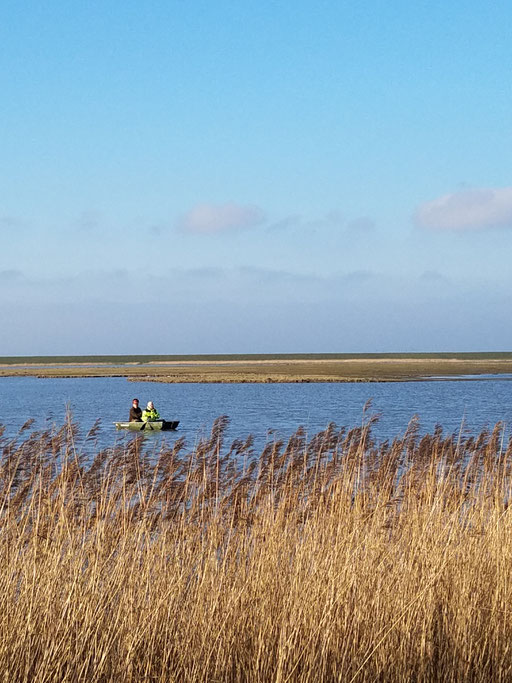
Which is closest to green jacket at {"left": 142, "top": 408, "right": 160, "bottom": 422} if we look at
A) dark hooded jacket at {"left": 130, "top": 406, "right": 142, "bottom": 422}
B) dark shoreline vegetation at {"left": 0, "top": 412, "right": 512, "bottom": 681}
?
dark hooded jacket at {"left": 130, "top": 406, "right": 142, "bottom": 422}

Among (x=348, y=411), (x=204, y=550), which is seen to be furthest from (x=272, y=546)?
(x=348, y=411)

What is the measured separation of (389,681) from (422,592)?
24.4 inches

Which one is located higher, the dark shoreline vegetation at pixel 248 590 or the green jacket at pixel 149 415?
the dark shoreline vegetation at pixel 248 590

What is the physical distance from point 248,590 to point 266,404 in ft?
160

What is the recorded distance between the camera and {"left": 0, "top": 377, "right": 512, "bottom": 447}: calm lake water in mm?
38062

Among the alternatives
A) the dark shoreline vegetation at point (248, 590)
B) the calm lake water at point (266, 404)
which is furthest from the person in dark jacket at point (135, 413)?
the dark shoreline vegetation at point (248, 590)

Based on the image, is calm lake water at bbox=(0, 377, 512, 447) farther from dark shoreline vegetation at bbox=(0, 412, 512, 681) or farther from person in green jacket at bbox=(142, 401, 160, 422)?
dark shoreline vegetation at bbox=(0, 412, 512, 681)

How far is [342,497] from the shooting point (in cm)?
873

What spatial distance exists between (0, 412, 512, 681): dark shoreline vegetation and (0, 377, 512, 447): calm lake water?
1847 centimetres

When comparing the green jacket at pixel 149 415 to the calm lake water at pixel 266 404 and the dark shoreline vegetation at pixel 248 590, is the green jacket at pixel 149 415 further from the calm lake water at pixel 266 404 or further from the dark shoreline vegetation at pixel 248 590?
the dark shoreline vegetation at pixel 248 590

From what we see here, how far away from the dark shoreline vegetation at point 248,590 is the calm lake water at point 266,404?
727 inches

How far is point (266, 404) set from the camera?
55.3m

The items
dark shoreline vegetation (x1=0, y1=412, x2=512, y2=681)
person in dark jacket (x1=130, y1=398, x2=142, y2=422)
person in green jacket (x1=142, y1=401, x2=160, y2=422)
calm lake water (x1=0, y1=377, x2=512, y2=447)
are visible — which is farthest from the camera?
calm lake water (x1=0, y1=377, x2=512, y2=447)

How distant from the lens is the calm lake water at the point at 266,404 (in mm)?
38062
